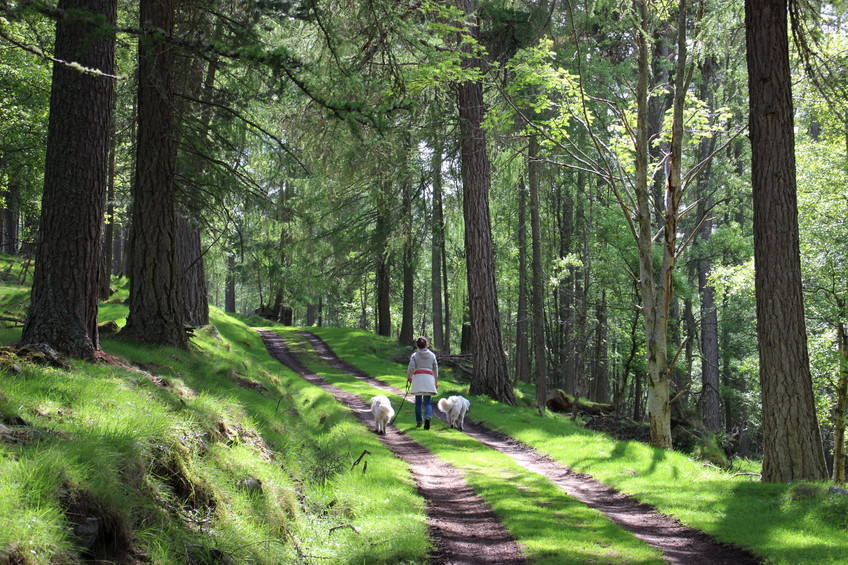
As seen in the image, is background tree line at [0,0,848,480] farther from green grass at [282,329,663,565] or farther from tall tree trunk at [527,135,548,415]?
green grass at [282,329,663,565]

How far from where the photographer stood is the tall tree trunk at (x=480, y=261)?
1525 centimetres

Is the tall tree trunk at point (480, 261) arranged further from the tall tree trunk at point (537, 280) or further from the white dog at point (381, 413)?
the white dog at point (381, 413)

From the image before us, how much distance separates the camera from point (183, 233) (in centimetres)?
1433

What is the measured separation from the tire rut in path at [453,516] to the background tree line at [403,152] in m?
3.94

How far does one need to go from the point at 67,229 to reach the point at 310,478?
3808 millimetres

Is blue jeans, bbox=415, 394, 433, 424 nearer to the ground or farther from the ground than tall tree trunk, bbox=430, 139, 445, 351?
nearer to the ground

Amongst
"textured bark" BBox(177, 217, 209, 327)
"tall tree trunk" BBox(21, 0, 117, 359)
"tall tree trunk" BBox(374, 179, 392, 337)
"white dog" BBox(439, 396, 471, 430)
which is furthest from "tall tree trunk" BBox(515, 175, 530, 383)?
"tall tree trunk" BBox(21, 0, 117, 359)

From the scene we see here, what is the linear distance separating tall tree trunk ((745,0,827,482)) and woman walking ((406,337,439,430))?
5.67 meters

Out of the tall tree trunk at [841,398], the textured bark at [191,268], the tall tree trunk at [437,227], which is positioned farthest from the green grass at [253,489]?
the tall tree trunk at [437,227]

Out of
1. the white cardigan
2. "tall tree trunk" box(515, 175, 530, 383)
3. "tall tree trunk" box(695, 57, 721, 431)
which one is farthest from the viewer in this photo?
"tall tree trunk" box(695, 57, 721, 431)

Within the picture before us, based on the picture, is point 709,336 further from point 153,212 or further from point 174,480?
point 174,480

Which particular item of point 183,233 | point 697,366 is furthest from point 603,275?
point 697,366

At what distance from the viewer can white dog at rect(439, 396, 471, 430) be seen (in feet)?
39.4

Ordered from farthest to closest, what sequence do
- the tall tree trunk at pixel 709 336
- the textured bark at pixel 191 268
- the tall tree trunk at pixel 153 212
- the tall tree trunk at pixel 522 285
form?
the tall tree trunk at pixel 709 336, the tall tree trunk at pixel 522 285, the textured bark at pixel 191 268, the tall tree trunk at pixel 153 212
